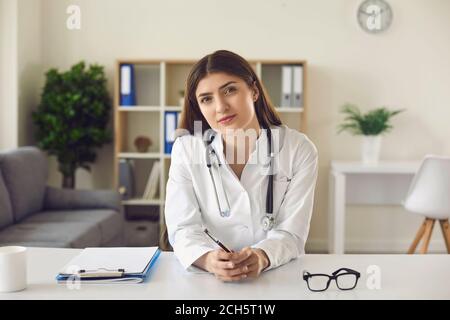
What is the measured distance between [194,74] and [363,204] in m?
3.18

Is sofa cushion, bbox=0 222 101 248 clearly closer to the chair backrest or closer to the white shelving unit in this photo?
the white shelving unit

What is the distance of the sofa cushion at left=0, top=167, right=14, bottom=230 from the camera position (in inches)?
123

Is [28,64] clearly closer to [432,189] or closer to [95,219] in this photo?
[95,219]

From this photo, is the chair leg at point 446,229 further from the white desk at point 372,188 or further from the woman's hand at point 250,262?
the woman's hand at point 250,262

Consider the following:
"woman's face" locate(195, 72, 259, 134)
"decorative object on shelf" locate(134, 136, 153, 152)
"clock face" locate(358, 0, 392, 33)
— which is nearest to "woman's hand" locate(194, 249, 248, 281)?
"woman's face" locate(195, 72, 259, 134)

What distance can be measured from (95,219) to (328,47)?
2.21 meters

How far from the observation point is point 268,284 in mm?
1250

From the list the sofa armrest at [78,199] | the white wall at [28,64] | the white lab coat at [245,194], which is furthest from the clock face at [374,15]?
the white lab coat at [245,194]

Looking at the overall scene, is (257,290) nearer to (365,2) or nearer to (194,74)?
(194,74)

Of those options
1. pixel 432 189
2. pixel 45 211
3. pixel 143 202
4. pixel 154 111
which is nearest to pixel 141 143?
pixel 154 111

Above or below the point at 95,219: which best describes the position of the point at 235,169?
above

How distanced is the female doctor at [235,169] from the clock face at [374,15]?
288cm

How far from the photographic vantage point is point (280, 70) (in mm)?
4375

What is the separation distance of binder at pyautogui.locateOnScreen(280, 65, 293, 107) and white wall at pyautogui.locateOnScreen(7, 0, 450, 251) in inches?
12.3
